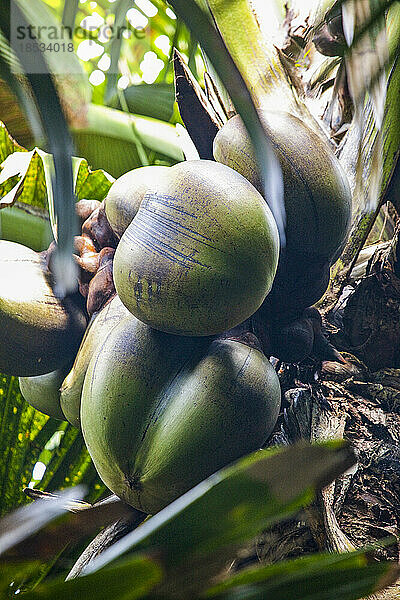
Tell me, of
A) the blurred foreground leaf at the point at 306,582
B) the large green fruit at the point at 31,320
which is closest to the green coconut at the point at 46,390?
the large green fruit at the point at 31,320

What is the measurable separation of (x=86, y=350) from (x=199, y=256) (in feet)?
0.56

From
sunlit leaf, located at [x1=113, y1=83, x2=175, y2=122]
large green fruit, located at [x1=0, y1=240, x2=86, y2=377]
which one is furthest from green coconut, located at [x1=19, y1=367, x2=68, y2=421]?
sunlit leaf, located at [x1=113, y1=83, x2=175, y2=122]

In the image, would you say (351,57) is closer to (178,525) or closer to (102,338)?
(102,338)

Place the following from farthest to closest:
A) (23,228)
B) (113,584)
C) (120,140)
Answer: (120,140), (23,228), (113,584)

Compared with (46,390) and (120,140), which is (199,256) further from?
(120,140)

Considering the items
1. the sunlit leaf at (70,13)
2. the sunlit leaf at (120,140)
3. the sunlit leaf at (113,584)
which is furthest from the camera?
the sunlit leaf at (120,140)

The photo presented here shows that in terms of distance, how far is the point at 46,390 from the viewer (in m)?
0.62

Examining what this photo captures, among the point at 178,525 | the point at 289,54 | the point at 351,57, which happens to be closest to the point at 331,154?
the point at 351,57

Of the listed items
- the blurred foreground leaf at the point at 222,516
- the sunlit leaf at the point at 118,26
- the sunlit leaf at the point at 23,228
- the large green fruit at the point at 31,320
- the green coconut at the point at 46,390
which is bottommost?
the green coconut at the point at 46,390

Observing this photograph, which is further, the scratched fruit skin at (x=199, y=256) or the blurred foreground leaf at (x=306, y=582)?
the scratched fruit skin at (x=199, y=256)

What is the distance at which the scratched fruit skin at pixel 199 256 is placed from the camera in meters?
0.42

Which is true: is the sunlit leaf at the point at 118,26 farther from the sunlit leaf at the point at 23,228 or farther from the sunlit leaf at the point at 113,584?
the sunlit leaf at the point at 113,584

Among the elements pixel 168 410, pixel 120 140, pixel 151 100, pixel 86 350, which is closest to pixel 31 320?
pixel 86 350

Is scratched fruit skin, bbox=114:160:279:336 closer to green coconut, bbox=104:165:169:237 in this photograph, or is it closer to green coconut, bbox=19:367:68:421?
green coconut, bbox=104:165:169:237
